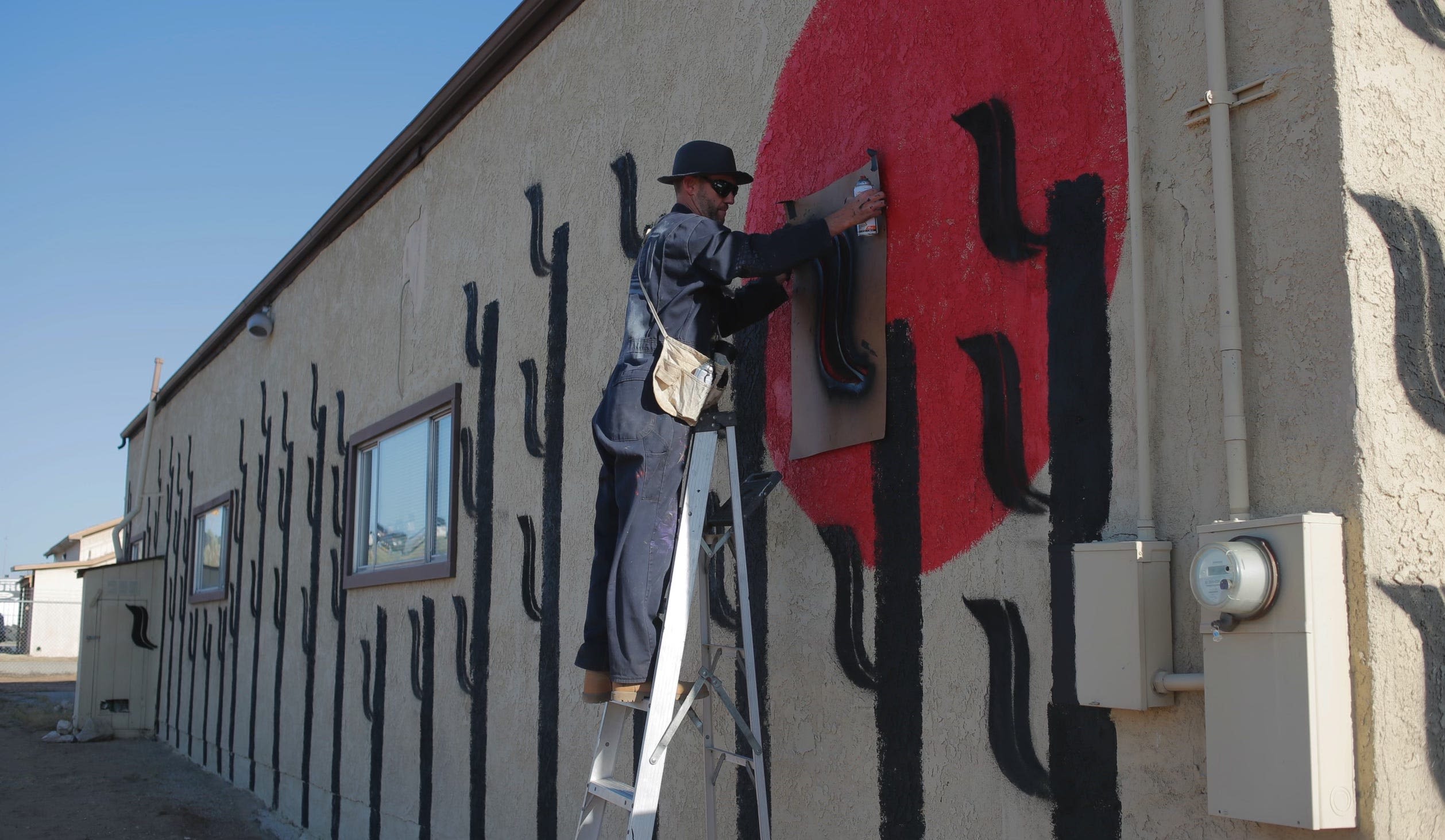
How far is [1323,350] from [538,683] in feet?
13.1

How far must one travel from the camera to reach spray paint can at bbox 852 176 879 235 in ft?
12.0

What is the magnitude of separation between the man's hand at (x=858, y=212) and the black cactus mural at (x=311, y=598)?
651cm

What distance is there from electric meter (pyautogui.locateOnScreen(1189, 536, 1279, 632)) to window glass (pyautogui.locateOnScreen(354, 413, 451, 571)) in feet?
16.1

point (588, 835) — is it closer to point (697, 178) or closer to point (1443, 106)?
point (697, 178)

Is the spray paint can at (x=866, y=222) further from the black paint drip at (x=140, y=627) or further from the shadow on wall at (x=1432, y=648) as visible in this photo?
the black paint drip at (x=140, y=627)

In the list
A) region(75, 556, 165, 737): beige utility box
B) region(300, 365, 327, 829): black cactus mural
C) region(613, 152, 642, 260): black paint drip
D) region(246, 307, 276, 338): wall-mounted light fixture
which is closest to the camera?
region(613, 152, 642, 260): black paint drip

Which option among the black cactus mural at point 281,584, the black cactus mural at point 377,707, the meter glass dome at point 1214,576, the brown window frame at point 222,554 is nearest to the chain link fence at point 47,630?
the brown window frame at point 222,554

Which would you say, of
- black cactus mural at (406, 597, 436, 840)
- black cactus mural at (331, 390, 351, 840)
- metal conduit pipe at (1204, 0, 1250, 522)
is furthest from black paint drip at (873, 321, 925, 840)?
black cactus mural at (331, 390, 351, 840)

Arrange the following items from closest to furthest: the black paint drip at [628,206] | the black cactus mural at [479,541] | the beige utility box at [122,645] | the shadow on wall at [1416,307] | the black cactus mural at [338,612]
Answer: the shadow on wall at [1416,307] < the black paint drip at [628,206] < the black cactus mural at [479,541] < the black cactus mural at [338,612] < the beige utility box at [122,645]

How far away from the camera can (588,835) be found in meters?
3.55

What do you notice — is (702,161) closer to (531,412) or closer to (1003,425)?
(1003,425)

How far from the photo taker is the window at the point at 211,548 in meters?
12.2

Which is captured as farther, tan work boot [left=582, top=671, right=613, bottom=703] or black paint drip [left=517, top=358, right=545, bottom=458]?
black paint drip [left=517, top=358, right=545, bottom=458]

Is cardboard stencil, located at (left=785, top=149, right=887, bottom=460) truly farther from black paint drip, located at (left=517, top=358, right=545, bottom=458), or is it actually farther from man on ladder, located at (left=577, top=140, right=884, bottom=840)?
black paint drip, located at (left=517, top=358, right=545, bottom=458)
